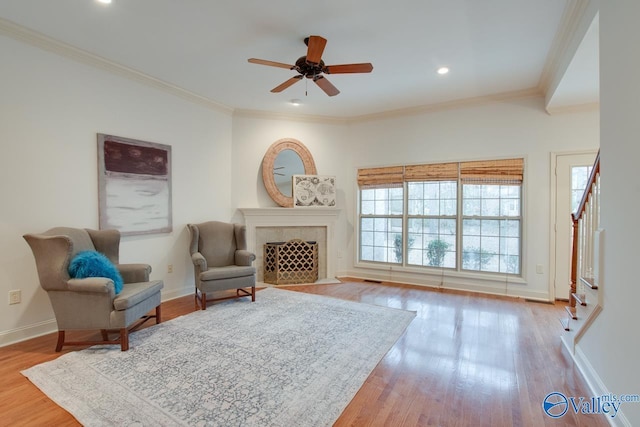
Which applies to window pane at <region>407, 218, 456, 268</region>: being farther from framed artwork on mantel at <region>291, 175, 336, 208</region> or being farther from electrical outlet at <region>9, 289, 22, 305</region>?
electrical outlet at <region>9, 289, 22, 305</region>

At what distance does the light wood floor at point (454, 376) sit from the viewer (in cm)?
179

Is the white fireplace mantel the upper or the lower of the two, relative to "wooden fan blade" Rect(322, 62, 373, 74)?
lower

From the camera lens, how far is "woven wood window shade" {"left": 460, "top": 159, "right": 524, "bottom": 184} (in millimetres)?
4172

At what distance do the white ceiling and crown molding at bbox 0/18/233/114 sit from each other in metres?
0.03

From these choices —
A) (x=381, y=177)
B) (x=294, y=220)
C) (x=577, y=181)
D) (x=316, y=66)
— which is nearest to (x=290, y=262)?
(x=294, y=220)

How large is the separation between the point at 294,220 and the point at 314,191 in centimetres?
59

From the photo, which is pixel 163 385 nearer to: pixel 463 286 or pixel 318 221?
pixel 318 221

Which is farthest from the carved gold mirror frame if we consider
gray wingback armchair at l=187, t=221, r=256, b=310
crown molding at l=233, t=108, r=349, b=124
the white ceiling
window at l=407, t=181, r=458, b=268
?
window at l=407, t=181, r=458, b=268

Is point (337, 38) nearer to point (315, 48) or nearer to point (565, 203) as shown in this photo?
point (315, 48)

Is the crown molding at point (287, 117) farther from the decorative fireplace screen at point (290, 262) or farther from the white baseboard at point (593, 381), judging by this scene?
the white baseboard at point (593, 381)

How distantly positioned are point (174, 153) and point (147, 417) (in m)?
3.22

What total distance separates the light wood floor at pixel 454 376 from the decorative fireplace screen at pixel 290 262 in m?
1.49

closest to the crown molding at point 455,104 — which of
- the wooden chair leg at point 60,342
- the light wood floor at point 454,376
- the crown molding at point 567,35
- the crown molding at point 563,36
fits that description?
the crown molding at point 563,36

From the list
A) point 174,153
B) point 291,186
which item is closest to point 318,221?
point 291,186
